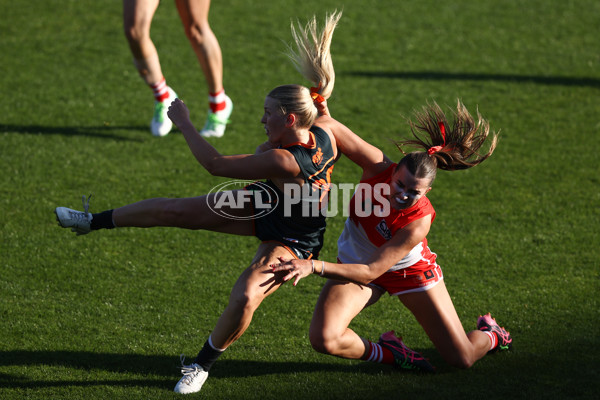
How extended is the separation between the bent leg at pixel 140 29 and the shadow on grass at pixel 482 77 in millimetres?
2640

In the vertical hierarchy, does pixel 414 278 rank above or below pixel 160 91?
above

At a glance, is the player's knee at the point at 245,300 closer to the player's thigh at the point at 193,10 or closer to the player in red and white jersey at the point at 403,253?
the player in red and white jersey at the point at 403,253

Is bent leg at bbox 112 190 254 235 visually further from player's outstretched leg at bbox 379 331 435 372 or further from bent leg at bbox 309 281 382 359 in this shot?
player's outstretched leg at bbox 379 331 435 372

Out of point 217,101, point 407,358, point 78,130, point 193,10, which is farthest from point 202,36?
point 407,358

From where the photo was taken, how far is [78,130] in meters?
6.73

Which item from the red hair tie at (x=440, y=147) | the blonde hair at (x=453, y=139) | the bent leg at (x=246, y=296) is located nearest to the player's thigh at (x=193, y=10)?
the blonde hair at (x=453, y=139)

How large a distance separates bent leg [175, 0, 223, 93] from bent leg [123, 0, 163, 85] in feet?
0.93

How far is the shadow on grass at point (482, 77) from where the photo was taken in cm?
818

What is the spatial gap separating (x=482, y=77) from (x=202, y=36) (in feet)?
11.0

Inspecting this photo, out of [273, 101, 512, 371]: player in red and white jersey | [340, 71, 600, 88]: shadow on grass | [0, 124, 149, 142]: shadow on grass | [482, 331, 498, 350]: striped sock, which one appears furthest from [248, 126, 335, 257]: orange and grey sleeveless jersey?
[340, 71, 600, 88]: shadow on grass

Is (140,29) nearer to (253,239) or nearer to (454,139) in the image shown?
(253,239)

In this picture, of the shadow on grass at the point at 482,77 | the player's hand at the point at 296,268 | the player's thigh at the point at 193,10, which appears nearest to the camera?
the player's hand at the point at 296,268

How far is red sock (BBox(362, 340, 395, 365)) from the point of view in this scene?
3848mm

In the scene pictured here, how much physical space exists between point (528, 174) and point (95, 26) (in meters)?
5.61
